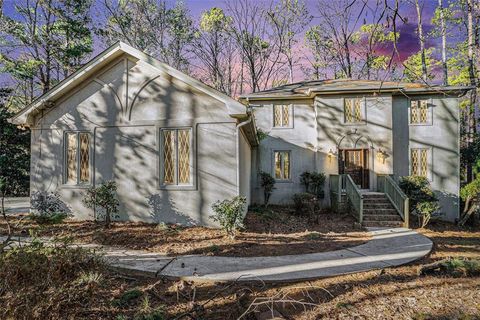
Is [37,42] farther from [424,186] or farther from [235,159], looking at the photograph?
[424,186]

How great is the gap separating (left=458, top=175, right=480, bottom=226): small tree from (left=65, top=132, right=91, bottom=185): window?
15810 millimetres

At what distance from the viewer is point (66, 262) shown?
11.2ft

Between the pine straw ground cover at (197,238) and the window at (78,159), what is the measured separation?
1.36 meters

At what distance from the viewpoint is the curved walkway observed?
4262 millimetres

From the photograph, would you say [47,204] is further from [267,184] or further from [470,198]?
[470,198]

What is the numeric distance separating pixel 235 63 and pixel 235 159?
59.8 feet

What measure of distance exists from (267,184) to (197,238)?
751 centimetres

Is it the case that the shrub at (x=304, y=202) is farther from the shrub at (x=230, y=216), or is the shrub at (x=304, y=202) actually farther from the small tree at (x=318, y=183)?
the shrub at (x=230, y=216)

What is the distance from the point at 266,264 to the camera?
4844mm

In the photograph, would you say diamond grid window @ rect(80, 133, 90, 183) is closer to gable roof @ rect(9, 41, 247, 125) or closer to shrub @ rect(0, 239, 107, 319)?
gable roof @ rect(9, 41, 247, 125)

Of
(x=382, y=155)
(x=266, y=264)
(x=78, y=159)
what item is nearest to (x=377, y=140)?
(x=382, y=155)

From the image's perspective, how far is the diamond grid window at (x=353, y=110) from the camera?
13711mm

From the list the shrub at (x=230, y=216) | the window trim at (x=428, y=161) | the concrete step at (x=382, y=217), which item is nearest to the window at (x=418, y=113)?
the window trim at (x=428, y=161)

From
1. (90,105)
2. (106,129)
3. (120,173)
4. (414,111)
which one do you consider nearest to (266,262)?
(120,173)
